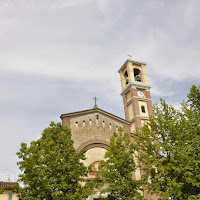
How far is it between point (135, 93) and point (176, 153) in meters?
24.5

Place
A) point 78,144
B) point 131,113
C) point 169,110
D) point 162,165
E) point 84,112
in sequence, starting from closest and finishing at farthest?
point 162,165, point 169,110, point 78,144, point 84,112, point 131,113

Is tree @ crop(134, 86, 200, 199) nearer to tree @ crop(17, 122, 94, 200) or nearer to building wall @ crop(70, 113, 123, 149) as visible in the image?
tree @ crop(17, 122, 94, 200)

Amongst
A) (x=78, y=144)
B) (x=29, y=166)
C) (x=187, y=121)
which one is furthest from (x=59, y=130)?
(x=187, y=121)

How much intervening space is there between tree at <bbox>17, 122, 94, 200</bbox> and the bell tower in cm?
2094

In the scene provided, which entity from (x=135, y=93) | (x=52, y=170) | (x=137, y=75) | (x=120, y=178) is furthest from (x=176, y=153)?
(x=137, y=75)

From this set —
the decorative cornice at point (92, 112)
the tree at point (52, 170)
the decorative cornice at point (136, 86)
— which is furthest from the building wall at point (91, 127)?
the decorative cornice at point (136, 86)

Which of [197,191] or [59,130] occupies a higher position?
[59,130]

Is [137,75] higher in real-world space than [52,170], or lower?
higher

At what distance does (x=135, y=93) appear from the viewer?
123 feet

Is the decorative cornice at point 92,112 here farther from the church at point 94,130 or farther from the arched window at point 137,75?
the arched window at point 137,75

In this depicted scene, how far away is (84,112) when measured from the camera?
22.5 metres

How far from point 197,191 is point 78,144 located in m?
10.6

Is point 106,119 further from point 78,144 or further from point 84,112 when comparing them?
point 78,144

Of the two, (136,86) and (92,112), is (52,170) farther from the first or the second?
(136,86)
